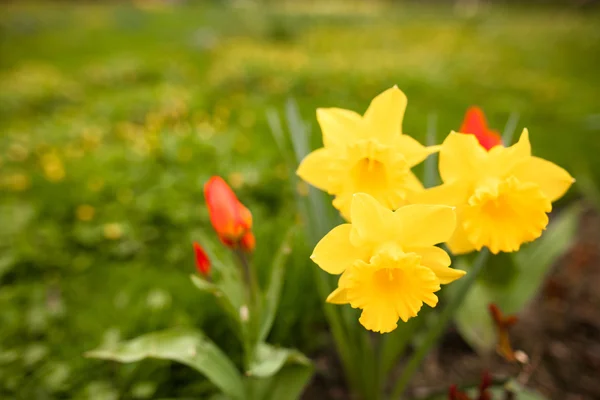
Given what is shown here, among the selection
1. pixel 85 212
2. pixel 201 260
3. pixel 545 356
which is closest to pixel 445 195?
pixel 201 260

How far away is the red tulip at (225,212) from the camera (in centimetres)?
84

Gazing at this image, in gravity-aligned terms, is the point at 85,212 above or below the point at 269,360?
below

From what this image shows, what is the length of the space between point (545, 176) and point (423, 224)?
258 mm

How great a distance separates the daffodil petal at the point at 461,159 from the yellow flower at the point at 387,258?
0.11 m

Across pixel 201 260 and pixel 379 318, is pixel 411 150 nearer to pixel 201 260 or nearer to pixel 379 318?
pixel 379 318

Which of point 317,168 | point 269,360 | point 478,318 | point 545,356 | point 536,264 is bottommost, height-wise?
point 545,356

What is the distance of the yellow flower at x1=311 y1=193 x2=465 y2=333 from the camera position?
0.70 m

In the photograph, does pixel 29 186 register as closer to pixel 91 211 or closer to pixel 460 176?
pixel 91 211

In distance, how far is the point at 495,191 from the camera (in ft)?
2.43

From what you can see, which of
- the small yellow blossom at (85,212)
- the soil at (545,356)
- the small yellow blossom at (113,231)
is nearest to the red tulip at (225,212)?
the soil at (545,356)

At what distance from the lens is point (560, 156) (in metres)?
2.52

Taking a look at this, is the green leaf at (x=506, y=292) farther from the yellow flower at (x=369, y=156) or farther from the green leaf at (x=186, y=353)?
the green leaf at (x=186, y=353)

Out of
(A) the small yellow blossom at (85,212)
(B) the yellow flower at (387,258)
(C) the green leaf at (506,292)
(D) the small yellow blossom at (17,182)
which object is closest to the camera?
Answer: (B) the yellow flower at (387,258)

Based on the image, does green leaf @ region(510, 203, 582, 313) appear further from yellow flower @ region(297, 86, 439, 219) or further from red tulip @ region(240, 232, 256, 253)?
red tulip @ region(240, 232, 256, 253)
